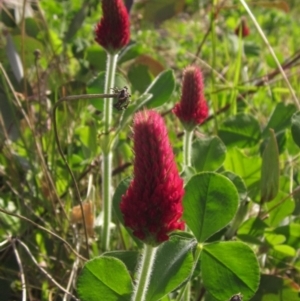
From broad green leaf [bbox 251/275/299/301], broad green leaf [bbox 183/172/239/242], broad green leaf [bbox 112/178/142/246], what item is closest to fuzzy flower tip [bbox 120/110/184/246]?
broad green leaf [bbox 183/172/239/242]

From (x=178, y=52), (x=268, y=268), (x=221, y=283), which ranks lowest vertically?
(x=268, y=268)

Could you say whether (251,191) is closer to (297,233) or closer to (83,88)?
(297,233)

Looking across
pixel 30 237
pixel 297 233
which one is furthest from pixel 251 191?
pixel 30 237

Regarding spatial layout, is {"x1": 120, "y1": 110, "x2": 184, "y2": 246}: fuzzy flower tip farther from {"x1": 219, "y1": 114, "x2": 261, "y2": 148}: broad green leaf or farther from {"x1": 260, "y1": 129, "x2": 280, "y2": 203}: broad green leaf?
{"x1": 219, "y1": 114, "x2": 261, "y2": 148}: broad green leaf

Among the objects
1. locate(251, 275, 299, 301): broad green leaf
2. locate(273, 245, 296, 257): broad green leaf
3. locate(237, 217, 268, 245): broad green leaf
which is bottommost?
locate(251, 275, 299, 301): broad green leaf

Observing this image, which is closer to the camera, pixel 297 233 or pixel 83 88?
pixel 297 233

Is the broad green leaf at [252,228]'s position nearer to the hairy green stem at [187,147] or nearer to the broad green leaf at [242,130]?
the hairy green stem at [187,147]

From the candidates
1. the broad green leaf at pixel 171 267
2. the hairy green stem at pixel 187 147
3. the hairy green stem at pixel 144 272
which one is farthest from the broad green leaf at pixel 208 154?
the hairy green stem at pixel 144 272
